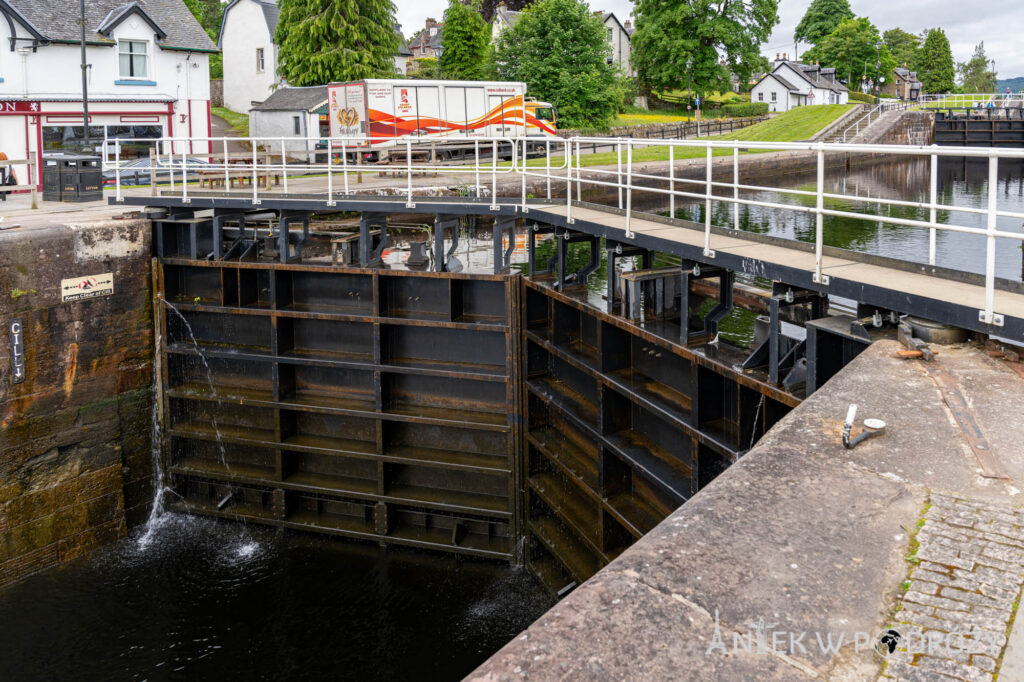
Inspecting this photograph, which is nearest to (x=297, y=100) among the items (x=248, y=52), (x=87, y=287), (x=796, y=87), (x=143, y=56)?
(x=143, y=56)

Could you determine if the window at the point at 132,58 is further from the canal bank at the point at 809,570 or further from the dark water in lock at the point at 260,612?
the canal bank at the point at 809,570

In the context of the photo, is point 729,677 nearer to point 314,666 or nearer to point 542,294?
point 314,666

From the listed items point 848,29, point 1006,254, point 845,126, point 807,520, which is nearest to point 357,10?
point 845,126

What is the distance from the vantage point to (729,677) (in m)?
3.38

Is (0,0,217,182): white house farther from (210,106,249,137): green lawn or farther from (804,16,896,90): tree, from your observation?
(804,16,896,90): tree

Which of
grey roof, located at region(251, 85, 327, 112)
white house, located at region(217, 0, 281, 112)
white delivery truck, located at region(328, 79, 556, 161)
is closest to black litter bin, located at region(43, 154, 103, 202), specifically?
white delivery truck, located at region(328, 79, 556, 161)

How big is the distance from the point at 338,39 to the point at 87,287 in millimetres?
35780

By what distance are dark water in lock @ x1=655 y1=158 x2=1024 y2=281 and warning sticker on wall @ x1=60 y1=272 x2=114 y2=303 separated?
10337 millimetres

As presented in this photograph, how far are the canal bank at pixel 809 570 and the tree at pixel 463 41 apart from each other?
63.5m

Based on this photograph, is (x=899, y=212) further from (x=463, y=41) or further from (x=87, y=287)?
(x=463, y=41)

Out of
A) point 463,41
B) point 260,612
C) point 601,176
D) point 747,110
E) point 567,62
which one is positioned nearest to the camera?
point 260,612

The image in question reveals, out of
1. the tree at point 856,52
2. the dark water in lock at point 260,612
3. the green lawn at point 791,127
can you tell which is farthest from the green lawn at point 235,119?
the tree at point 856,52

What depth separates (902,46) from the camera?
120 metres

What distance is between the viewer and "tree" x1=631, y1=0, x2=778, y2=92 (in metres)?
64.9
